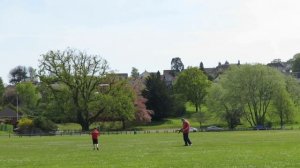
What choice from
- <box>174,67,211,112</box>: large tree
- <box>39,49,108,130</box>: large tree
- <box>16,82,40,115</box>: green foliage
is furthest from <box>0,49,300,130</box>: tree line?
<box>16,82,40,115</box>: green foliage

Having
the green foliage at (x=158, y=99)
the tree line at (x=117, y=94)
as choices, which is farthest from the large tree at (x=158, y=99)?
the tree line at (x=117, y=94)

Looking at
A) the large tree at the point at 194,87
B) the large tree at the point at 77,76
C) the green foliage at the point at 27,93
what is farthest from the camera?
the green foliage at the point at 27,93

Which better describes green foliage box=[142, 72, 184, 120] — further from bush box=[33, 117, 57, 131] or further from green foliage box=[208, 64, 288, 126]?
bush box=[33, 117, 57, 131]

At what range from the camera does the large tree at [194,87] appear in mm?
142875

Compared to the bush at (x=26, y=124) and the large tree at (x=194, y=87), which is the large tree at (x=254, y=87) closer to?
the bush at (x=26, y=124)

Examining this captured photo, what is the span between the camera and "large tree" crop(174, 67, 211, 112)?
469ft

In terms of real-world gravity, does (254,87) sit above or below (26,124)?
above

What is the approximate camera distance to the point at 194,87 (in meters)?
143

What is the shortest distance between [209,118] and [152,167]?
3621 inches

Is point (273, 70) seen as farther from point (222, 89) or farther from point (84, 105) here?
point (84, 105)

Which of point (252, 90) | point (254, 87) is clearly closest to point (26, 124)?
point (252, 90)

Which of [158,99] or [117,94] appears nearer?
[117,94]

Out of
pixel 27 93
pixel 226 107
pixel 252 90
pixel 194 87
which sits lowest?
pixel 226 107

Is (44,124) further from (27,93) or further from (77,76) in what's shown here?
(27,93)
